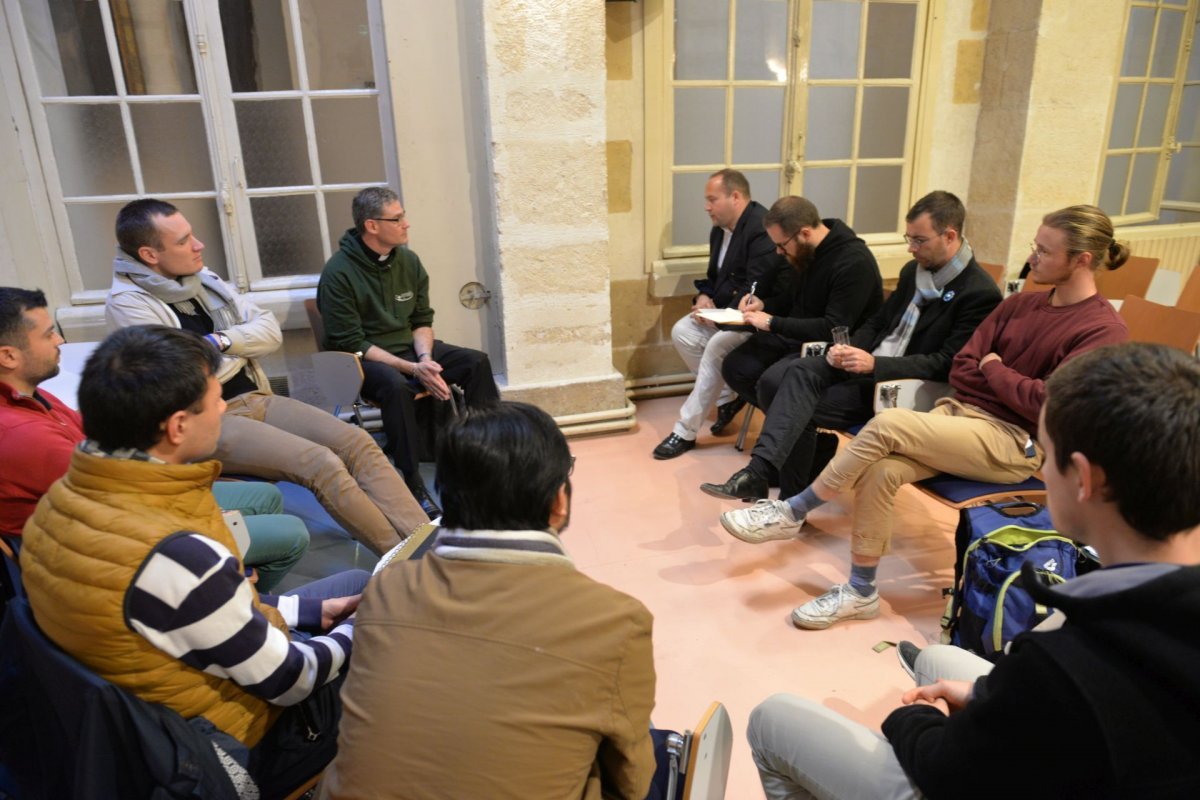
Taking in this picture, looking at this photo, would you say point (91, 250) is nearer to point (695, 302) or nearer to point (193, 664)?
point (695, 302)

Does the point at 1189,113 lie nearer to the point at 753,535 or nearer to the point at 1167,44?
the point at 1167,44

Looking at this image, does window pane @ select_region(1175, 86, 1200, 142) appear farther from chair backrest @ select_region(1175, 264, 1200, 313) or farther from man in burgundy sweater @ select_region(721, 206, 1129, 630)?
→ man in burgundy sweater @ select_region(721, 206, 1129, 630)

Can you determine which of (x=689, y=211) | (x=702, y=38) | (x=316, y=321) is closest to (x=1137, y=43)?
(x=702, y=38)

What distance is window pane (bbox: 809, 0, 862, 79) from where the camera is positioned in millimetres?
4270

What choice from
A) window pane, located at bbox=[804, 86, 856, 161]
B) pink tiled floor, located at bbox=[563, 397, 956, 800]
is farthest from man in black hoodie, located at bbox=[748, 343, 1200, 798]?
window pane, located at bbox=[804, 86, 856, 161]

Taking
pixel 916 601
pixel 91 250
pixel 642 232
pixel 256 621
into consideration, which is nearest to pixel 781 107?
pixel 642 232

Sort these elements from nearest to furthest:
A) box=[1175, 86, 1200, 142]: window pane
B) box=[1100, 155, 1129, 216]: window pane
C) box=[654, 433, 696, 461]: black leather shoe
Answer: box=[654, 433, 696, 461]: black leather shoe
box=[1100, 155, 1129, 216]: window pane
box=[1175, 86, 1200, 142]: window pane

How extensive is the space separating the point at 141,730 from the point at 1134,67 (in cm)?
610

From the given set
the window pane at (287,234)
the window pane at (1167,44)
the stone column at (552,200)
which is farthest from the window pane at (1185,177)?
the window pane at (287,234)

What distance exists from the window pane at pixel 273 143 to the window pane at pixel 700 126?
1927 mm

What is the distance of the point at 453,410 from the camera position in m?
3.48

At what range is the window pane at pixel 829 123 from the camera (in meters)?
4.42

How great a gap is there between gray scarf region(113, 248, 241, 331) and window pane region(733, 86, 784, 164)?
9.19 ft

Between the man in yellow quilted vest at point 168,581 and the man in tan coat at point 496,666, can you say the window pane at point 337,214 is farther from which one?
the man in tan coat at point 496,666
